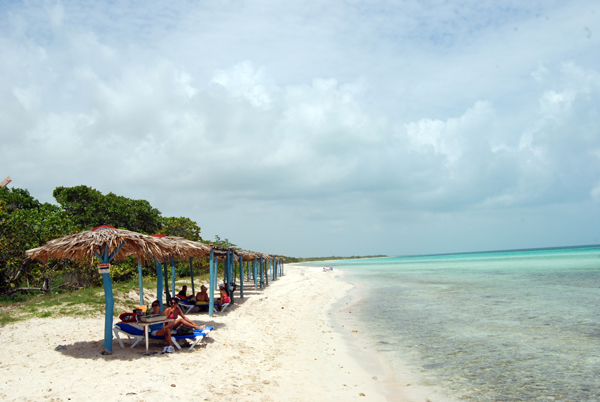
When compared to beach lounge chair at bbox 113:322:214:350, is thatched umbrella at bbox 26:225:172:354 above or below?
above

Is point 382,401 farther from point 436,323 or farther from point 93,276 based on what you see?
point 93,276

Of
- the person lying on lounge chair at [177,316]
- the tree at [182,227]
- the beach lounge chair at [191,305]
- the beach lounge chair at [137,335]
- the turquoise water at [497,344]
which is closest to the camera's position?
the turquoise water at [497,344]

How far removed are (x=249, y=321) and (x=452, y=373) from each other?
18.1 ft

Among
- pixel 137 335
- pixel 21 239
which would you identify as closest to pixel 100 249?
pixel 137 335

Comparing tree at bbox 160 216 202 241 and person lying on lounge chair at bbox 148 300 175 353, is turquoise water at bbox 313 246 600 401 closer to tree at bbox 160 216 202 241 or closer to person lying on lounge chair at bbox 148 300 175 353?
person lying on lounge chair at bbox 148 300 175 353

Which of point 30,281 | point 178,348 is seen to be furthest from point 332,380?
point 30,281

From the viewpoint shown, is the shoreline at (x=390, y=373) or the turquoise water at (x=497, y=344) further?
the turquoise water at (x=497, y=344)

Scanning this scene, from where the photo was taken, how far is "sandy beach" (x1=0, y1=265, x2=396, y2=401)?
16.7 ft

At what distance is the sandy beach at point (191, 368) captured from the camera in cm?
508

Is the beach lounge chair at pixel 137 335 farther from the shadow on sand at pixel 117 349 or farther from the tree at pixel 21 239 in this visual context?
the tree at pixel 21 239

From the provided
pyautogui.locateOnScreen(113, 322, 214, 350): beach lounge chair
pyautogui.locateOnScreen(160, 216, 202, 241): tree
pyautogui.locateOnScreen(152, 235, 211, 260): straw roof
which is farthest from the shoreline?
pyautogui.locateOnScreen(160, 216, 202, 241): tree

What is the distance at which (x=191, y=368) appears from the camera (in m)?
6.06

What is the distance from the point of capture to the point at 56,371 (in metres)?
5.68

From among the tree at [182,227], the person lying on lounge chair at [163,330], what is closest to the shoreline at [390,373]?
the person lying on lounge chair at [163,330]
